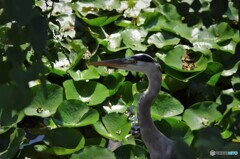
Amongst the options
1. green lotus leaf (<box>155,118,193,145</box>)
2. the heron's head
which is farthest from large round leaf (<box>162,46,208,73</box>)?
the heron's head

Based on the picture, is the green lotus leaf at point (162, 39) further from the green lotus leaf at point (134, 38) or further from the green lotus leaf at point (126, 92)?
the green lotus leaf at point (126, 92)

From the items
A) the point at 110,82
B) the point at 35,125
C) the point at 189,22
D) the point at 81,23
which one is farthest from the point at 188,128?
the point at 189,22

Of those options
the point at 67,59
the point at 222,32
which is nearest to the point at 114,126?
the point at 67,59

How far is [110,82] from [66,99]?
369 mm

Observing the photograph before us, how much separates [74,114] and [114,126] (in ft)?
0.76

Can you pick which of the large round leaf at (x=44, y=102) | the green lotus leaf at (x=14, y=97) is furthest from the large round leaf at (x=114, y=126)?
the green lotus leaf at (x=14, y=97)

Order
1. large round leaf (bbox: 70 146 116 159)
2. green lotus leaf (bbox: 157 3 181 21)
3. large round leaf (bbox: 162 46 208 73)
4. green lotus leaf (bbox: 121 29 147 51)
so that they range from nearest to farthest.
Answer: large round leaf (bbox: 70 146 116 159), large round leaf (bbox: 162 46 208 73), green lotus leaf (bbox: 121 29 147 51), green lotus leaf (bbox: 157 3 181 21)

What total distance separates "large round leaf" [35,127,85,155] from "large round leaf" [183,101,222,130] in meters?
0.63

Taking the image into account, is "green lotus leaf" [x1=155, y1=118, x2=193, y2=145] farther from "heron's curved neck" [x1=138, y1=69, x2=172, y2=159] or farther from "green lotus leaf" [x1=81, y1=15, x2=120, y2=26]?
"green lotus leaf" [x1=81, y1=15, x2=120, y2=26]

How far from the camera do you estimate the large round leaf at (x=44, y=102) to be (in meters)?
2.96

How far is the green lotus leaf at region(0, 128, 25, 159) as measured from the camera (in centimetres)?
268

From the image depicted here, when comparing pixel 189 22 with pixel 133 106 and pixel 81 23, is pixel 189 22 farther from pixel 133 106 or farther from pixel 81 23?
pixel 81 23

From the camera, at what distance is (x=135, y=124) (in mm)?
3168

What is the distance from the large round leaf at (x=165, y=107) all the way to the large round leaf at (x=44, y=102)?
0.55m
